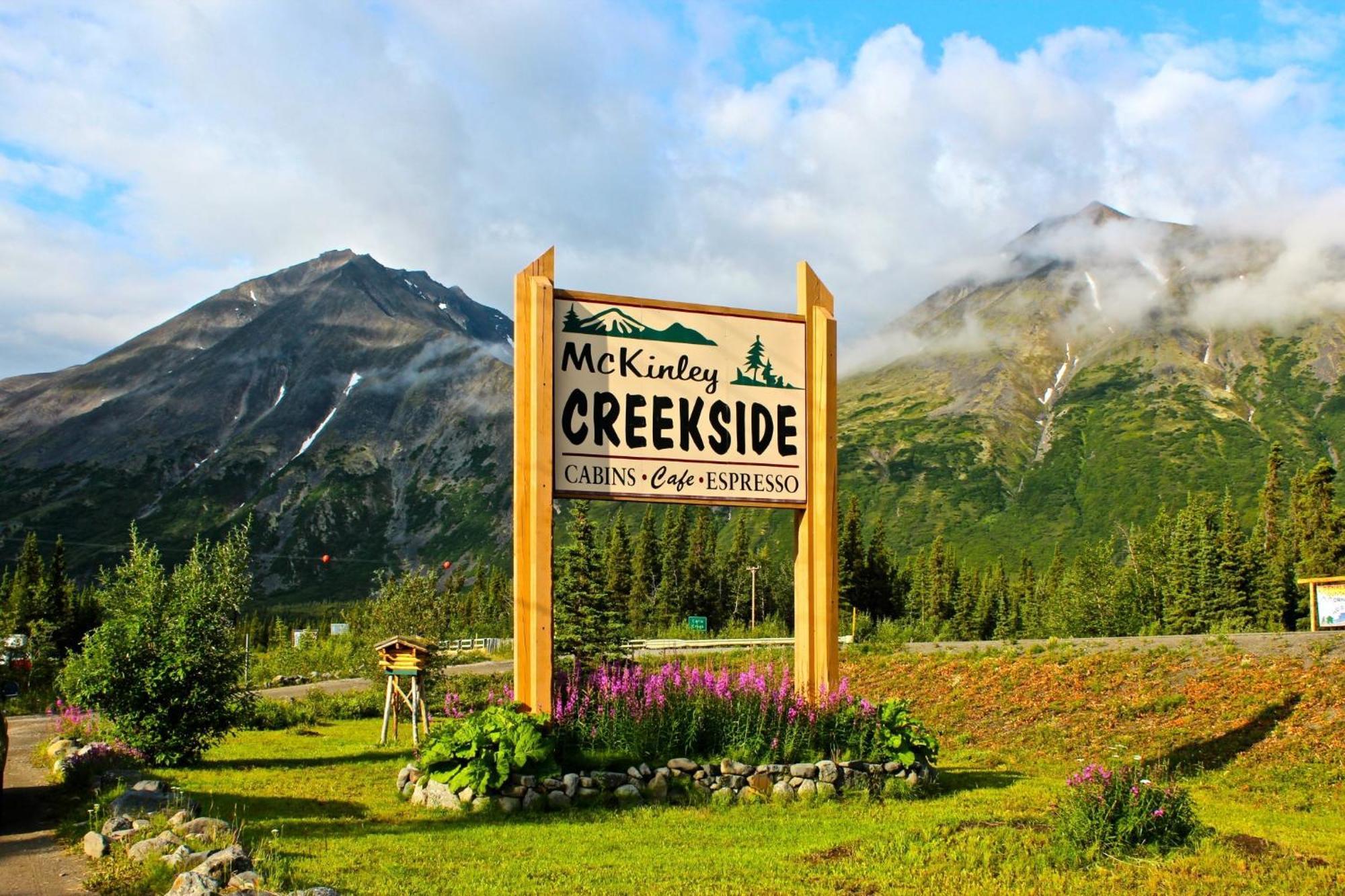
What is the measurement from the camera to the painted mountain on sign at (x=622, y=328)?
1429 cm

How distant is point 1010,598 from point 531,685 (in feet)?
294

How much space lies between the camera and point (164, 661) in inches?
634

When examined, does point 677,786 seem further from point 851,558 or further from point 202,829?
point 851,558

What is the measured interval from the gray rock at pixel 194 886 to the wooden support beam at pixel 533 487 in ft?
19.2

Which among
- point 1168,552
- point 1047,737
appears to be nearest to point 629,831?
point 1047,737

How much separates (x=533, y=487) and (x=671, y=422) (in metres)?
2.10

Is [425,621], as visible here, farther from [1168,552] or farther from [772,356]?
[1168,552]

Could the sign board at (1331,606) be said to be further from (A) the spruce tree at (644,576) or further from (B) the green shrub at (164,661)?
(A) the spruce tree at (644,576)

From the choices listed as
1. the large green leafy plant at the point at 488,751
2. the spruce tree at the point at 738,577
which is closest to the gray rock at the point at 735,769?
the large green leafy plant at the point at 488,751

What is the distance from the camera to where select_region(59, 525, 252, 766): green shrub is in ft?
52.4

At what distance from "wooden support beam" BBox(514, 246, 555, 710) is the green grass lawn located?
2128 mm

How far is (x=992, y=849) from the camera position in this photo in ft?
31.7

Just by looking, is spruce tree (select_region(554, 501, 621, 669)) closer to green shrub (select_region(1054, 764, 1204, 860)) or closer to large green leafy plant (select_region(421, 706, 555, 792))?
large green leafy plant (select_region(421, 706, 555, 792))

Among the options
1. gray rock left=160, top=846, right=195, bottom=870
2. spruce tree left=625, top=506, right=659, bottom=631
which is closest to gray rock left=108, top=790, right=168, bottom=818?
gray rock left=160, top=846, right=195, bottom=870
